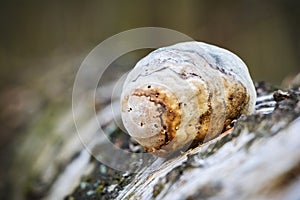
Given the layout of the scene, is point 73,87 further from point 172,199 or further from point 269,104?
point 172,199

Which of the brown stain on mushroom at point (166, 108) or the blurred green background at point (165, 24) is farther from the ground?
the blurred green background at point (165, 24)

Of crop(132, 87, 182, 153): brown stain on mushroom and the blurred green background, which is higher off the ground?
the blurred green background

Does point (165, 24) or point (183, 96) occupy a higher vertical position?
point (165, 24)

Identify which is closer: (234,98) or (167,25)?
(234,98)

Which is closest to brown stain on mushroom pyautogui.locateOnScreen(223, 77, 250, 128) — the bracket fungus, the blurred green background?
the bracket fungus

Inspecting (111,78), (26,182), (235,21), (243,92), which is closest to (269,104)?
(243,92)

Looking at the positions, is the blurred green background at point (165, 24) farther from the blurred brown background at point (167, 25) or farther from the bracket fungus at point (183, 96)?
the bracket fungus at point (183, 96)

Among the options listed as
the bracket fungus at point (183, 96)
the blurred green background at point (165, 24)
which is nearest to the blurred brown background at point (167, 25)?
the blurred green background at point (165, 24)

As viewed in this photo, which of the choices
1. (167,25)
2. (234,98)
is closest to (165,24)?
(167,25)

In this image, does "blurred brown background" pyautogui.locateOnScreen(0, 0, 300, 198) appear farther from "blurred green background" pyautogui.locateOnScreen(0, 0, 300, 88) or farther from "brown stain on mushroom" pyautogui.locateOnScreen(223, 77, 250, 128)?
"brown stain on mushroom" pyautogui.locateOnScreen(223, 77, 250, 128)

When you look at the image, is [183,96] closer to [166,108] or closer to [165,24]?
[166,108]

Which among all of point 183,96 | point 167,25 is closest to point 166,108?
point 183,96

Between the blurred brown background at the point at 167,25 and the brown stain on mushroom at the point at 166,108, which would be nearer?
the brown stain on mushroom at the point at 166,108
